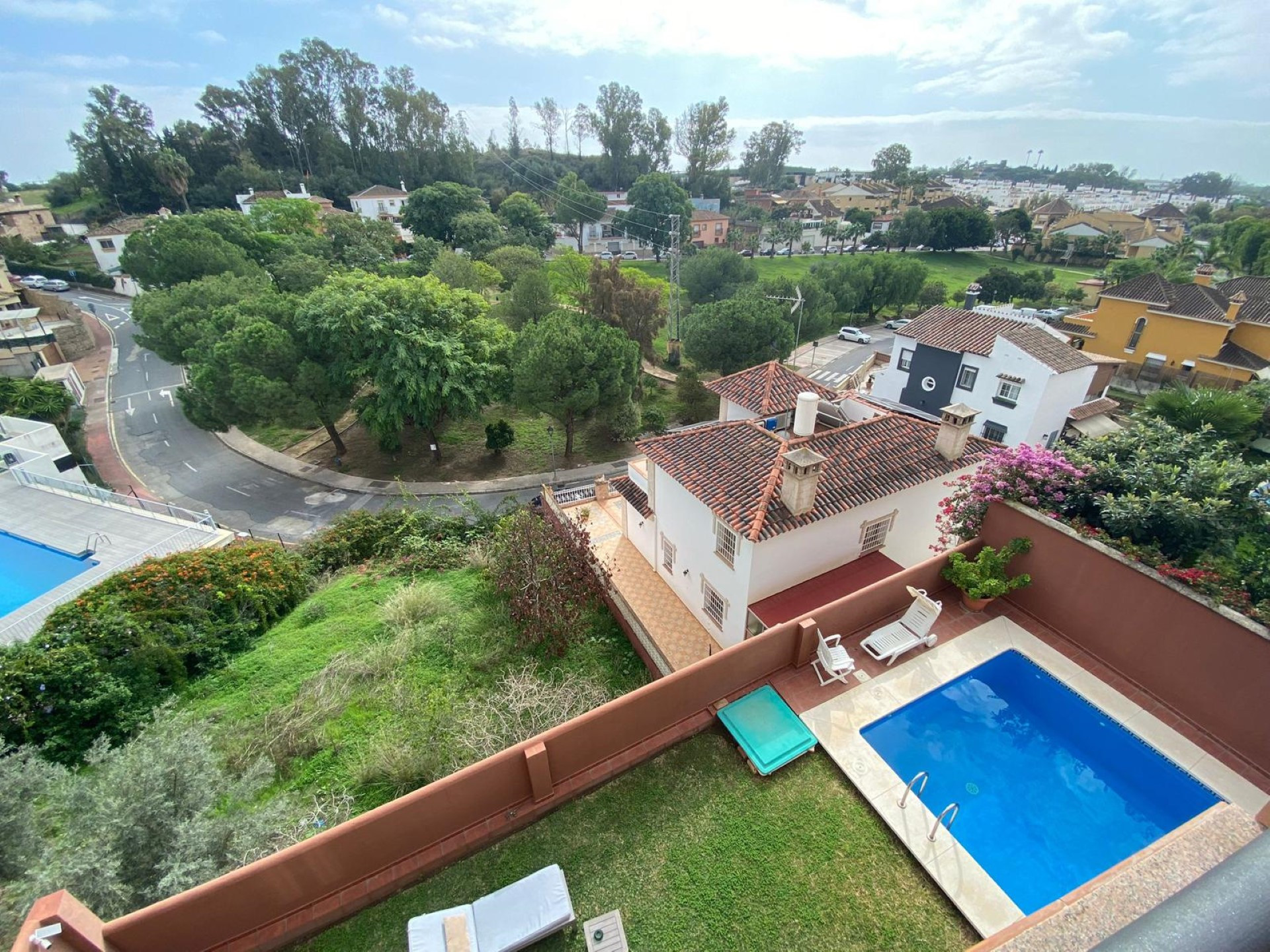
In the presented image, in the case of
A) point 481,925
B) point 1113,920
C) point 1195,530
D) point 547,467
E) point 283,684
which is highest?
point 1195,530

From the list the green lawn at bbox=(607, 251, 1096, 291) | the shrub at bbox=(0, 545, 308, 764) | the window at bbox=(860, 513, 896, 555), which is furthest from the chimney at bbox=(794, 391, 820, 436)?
the green lawn at bbox=(607, 251, 1096, 291)

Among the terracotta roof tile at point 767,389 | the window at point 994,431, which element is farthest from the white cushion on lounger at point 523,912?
the window at point 994,431

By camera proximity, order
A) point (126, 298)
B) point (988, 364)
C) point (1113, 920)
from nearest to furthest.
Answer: point (1113, 920) < point (988, 364) < point (126, 298)

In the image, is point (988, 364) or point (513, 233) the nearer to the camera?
point (988, 364)

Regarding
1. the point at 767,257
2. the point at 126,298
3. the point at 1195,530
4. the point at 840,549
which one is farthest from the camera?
the point at 767,257

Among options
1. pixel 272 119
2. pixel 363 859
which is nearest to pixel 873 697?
pixel 363 859

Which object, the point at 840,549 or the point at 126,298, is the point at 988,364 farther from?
the point at 126,298

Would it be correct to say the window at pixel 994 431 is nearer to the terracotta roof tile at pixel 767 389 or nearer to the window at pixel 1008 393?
the window at pixel 1008 393
